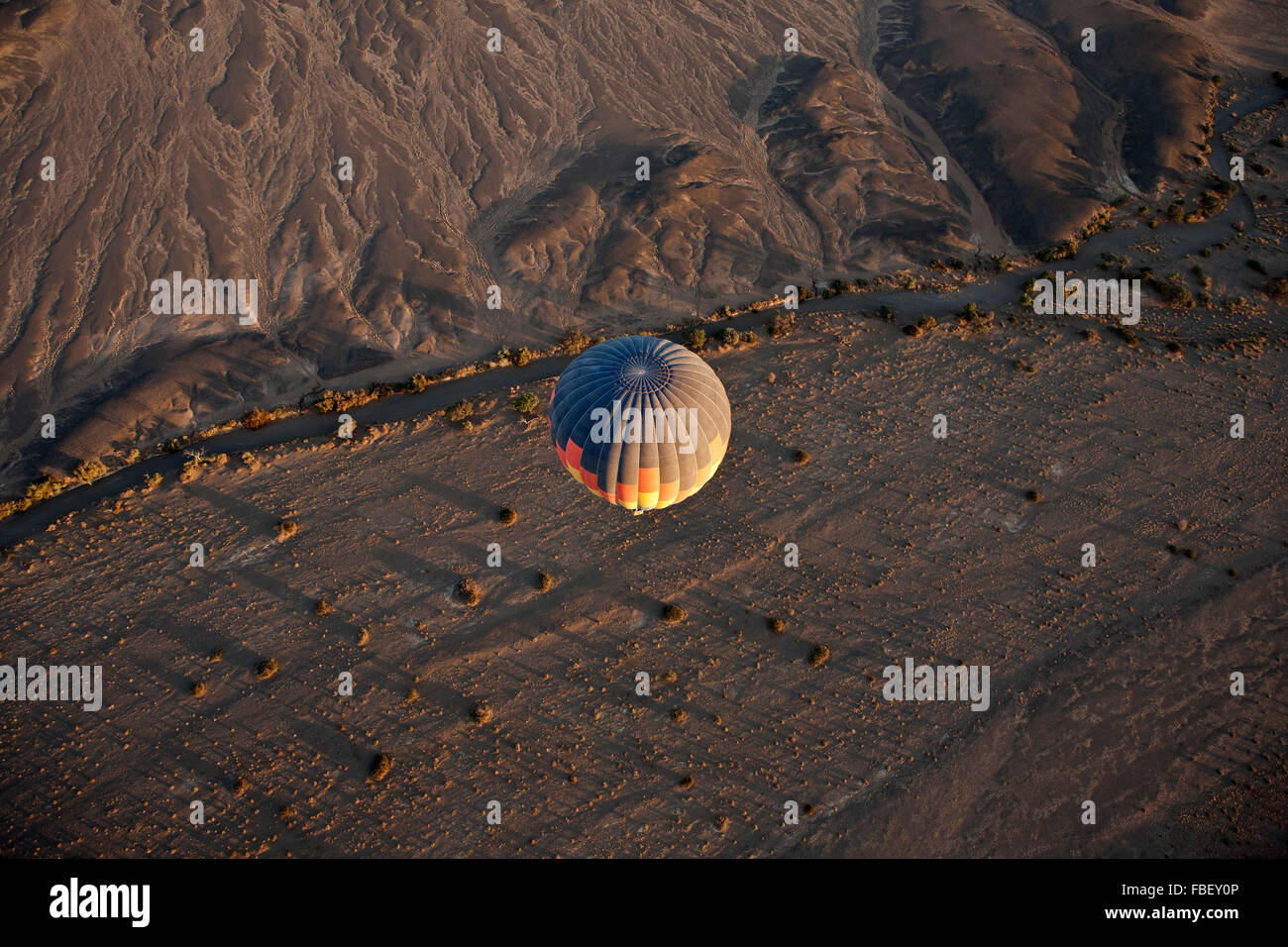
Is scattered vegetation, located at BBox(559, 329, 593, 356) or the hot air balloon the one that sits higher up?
scattered vegetation, located at BBox(559, 329, 593, 356)

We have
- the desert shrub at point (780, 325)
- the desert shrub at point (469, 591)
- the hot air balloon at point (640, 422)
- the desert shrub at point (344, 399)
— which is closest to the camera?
the hot air balloon at point (640, 422)

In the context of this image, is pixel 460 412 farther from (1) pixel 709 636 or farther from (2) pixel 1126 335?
(2) pixel 1126 335

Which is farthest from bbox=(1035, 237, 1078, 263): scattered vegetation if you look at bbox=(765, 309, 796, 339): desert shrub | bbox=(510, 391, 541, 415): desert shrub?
bbox=(510, 391, 541, 415): desert shrub

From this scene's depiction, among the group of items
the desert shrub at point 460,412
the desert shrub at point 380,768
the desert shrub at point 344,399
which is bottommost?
the desert shrub at point 380,768

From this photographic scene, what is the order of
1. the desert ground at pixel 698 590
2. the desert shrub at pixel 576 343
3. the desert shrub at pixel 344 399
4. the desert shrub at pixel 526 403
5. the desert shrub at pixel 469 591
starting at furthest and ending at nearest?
the desert shrub at pixel 576 343
the desert shrub at pixel 344 399
the desert shrub at pixel 526 403
the desert shrub at pixel 469 591
the desert ground at pixel 698 590

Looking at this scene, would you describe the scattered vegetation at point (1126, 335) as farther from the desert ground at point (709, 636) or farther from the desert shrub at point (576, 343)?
the desert shrub at point (576, 343)

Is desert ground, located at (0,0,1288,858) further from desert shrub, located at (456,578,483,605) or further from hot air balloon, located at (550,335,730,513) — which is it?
hot air balloon, located at (550,335,730,513)

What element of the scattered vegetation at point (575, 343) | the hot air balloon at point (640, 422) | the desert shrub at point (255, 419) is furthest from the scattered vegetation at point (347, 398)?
the hot air balloon at point (640, 422)

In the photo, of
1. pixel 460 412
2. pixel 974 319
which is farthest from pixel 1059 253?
pixel 460 412

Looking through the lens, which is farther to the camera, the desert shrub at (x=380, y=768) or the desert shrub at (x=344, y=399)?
the desert shrub at (x=344, y=399)
